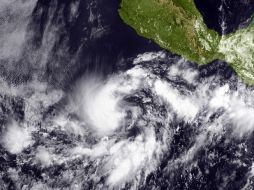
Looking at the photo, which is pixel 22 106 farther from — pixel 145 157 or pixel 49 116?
pixel 145 157

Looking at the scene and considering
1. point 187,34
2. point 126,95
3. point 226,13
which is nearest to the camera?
point 126,95

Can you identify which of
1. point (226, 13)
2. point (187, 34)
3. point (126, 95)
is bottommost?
point (126, 95)

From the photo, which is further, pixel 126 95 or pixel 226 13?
pixel 226 13

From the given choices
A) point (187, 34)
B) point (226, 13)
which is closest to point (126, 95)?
point (187, 34)

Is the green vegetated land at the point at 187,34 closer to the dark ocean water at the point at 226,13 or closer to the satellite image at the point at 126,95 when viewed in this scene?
the satellite image at the point at 126,95

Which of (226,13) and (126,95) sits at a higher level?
(226,13)

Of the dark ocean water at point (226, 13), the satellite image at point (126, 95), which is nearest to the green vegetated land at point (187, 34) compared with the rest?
the satellite image at point (126, 95)

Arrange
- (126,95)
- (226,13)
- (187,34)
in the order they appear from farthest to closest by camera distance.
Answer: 1. (226,13)
2. (187,34)
3. (126,95)

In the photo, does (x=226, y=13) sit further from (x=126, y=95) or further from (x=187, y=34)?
(x=126, y=95)
